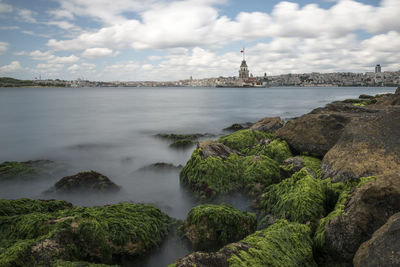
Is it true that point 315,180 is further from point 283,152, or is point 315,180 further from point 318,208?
point 283,152

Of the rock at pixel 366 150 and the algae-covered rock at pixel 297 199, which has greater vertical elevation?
the rock at pixel 366 150

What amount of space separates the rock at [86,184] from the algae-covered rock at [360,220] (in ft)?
22.8

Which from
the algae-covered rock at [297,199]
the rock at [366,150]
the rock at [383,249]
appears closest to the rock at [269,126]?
the rock at [366,150]

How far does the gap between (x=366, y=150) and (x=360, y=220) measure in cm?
282

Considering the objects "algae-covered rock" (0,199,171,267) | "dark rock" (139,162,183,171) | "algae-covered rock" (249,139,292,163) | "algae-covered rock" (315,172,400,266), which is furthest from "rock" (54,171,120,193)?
"algae-covered rock" (315,172,400,266)

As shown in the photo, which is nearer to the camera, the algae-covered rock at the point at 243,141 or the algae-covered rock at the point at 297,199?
the algae-covered rock at the point at 297,199

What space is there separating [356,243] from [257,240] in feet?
4.43

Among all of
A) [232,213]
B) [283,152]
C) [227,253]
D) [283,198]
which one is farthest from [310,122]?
[227,253]

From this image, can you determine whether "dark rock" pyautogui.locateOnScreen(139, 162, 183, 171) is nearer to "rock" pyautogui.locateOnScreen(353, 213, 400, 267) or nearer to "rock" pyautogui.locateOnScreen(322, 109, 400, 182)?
"rock" pyautogui.locateOnScreen(322, 109, 400, 182)

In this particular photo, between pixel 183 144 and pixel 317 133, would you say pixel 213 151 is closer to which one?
pixel 317 133

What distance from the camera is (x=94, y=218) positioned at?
4691mm

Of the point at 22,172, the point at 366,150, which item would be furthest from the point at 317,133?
the point at 22,172

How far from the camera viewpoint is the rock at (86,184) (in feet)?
27.9

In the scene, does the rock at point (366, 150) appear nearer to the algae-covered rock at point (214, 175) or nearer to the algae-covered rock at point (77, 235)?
the algae-covered rock at point (214, 175)
